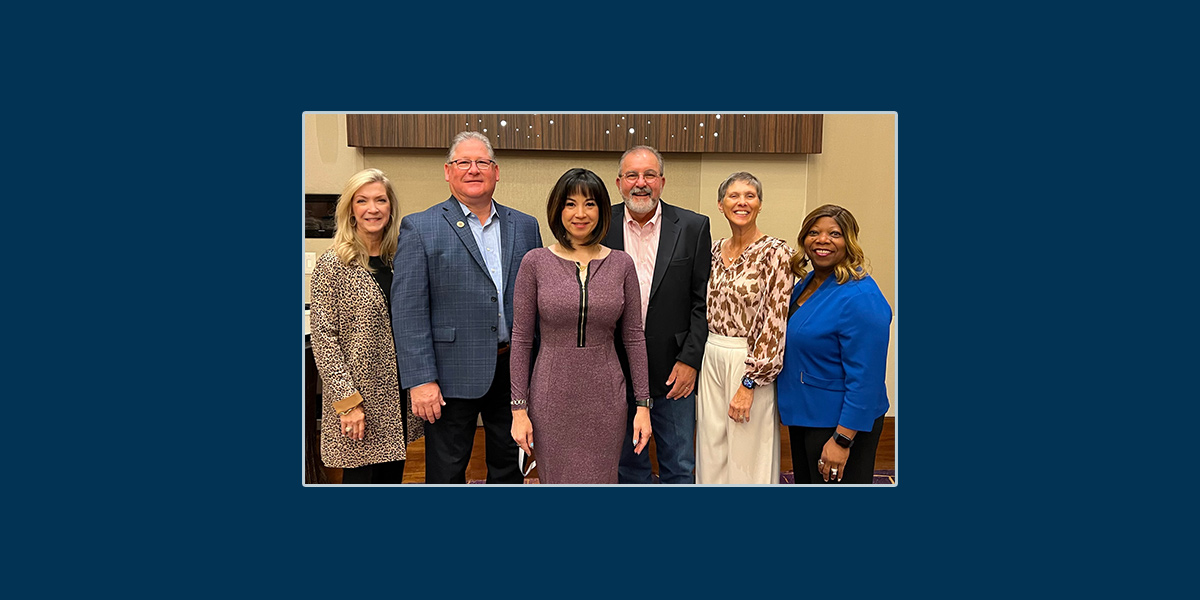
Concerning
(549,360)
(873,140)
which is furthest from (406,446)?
(873,140)

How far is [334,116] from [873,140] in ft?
8.79

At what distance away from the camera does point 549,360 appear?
12.5 feet

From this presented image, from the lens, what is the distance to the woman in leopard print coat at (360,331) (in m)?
3.95

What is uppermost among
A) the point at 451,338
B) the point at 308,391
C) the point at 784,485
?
the point at 451,338

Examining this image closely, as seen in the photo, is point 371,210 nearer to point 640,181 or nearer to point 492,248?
point 492,248

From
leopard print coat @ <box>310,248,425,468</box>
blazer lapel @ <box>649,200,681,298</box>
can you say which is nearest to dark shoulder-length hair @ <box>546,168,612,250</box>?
blazer lapel @ <box>649,200,681,298</box>

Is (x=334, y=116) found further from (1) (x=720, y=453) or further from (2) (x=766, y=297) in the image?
(1) (x=720, y=453)

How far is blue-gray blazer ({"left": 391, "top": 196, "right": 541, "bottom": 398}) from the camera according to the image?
3.92 m

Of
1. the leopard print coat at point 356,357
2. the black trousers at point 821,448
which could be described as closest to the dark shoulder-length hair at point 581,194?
the leopard print coat at point 356,357

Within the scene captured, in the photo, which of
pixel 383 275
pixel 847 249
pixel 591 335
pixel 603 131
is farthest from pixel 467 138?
pixel 847 249

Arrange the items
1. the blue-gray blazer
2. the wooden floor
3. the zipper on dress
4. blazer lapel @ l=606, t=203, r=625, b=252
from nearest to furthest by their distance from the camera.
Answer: the zipper on dress, the blue-gray blazer, blazer lapel @ l=606, t=203, r=625, b=252, the wooden floor

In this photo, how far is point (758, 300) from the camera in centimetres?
405

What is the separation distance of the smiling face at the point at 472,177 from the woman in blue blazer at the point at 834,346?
1.54m

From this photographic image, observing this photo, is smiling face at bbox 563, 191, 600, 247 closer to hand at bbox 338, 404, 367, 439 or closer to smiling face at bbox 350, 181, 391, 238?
smiling face at bbox 350, 181, 391, 238
